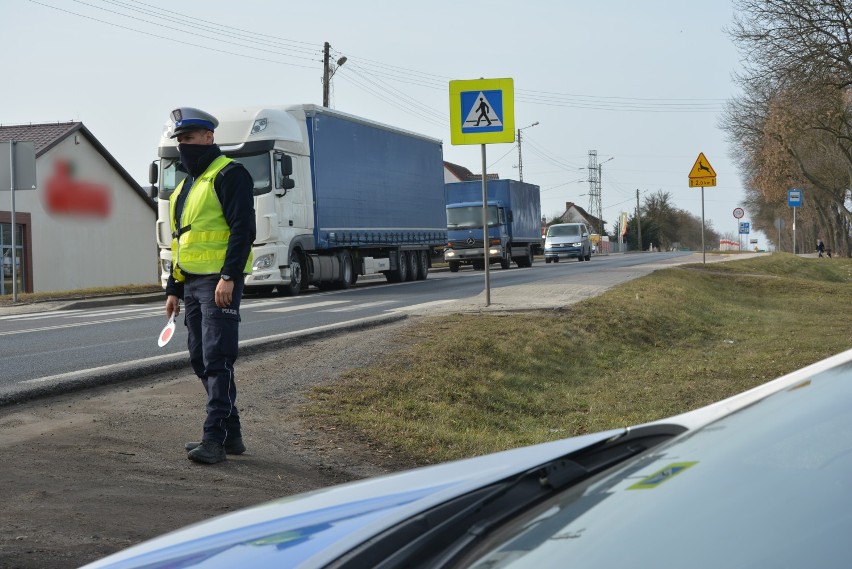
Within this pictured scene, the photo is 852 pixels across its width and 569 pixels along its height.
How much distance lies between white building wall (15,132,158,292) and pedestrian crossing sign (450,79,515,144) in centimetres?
2824

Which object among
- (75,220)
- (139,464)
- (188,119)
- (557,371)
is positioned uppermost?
(75,220)

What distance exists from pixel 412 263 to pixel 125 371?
2151 centimetres

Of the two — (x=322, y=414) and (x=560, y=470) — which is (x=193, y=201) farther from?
(x=560, y=470)

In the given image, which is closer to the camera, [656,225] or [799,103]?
[799,103]

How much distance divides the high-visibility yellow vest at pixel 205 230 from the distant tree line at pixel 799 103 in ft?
92.2

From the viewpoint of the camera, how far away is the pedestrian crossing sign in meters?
13.7

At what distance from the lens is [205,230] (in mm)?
5906

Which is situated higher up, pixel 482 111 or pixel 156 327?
pixel 482 111

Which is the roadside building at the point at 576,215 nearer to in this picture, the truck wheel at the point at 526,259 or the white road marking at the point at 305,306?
the truck wheel at the point at 526,259

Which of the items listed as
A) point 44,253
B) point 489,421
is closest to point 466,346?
point 489,421

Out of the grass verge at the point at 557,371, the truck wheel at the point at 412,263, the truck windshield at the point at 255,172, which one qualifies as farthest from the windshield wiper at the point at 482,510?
the truck wheel at the point at 412,263

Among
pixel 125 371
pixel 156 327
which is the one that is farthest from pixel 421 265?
pixel 125 371

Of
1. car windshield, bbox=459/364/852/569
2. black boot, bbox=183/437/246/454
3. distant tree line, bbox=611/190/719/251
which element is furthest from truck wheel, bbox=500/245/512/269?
distant tree line, bbox=611/190/719/251

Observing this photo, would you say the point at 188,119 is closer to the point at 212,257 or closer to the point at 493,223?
the point at 212,257
